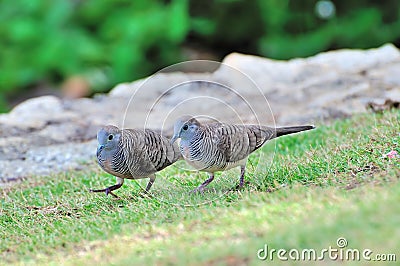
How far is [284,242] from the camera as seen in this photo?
3.92 m

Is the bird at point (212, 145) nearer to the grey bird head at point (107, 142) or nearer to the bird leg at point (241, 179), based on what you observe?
the bird leg at point (241, 179)

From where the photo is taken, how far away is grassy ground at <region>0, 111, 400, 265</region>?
3.92m

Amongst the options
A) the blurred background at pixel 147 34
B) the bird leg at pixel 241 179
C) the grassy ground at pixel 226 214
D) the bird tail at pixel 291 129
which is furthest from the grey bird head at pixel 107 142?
the blurred background at pixel 147 34

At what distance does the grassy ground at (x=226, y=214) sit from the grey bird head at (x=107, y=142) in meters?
0.39

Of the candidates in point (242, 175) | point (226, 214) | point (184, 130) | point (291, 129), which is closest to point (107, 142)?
→ point (184, 130)

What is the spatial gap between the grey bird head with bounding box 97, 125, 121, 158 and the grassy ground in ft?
1.27

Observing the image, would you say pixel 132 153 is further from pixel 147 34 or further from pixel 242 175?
pixel 147 34

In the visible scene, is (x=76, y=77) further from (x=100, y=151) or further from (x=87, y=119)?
(x=100, y=151)

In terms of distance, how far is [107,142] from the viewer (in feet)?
17.6

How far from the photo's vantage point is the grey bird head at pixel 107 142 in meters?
5.36

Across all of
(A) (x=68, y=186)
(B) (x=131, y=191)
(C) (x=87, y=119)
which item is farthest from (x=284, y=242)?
(C) (x=87, y=119)

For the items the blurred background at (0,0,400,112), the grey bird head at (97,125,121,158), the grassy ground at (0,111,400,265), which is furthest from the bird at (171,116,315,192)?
the blurred background at (0,0,400,112)

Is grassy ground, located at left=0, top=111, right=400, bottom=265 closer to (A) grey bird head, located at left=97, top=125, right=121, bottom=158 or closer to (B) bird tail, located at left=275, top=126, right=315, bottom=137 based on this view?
(B) bird tail, located at left=275, top=126, right=315, bottom=137

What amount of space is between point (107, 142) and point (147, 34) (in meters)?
7.03
